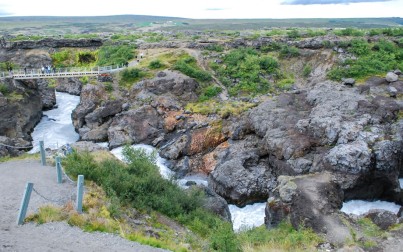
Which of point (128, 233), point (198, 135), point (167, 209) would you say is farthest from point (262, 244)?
point (198, 135)

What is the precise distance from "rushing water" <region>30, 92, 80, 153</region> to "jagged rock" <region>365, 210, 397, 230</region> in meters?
26.5

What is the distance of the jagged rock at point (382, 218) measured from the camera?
22455 mm

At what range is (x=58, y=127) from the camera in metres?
44.4

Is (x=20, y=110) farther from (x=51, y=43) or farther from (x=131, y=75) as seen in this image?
(x=51, y=43)

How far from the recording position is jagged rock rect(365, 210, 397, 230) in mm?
22455

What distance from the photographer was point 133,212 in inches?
677

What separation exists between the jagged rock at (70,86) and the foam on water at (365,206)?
36756 millimetres

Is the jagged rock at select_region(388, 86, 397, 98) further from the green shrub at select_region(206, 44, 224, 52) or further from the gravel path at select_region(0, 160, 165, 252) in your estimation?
the gravel path at select_region(0, 160, 165, 252)

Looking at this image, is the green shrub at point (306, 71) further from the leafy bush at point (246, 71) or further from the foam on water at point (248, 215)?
the foam on water at point (248, 215)

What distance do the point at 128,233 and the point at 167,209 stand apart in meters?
5.09

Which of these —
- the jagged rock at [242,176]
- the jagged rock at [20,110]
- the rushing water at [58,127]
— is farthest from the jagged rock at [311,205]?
the jagged rock at [20,110]

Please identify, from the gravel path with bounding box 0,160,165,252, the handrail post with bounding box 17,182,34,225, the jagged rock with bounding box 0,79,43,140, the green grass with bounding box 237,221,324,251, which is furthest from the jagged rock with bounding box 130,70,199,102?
the handrail post with bounding box 17,182,34,225

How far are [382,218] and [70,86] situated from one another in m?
41.9

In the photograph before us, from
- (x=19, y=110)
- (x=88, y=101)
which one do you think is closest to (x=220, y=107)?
(x=88, y=101)
